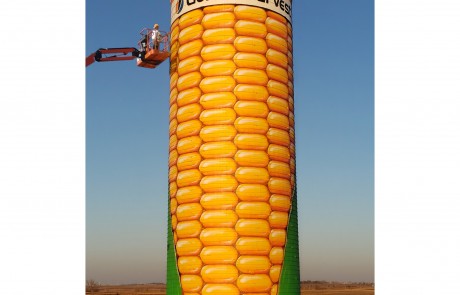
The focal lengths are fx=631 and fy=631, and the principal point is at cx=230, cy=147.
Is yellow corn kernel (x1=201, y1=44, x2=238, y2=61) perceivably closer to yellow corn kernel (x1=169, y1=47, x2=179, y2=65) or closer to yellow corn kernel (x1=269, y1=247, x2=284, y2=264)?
yellow corn kernel (x1=169, y1=47, x2=179, y2=65)

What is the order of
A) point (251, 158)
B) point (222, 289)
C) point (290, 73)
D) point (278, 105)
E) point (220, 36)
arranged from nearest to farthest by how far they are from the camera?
point (222, 289) → point (251, 158) → point (220, 36) → point (278, 105) → point (290, 73)

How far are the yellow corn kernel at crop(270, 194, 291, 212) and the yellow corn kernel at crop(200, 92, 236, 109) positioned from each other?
388cm

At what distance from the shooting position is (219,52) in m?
24.3

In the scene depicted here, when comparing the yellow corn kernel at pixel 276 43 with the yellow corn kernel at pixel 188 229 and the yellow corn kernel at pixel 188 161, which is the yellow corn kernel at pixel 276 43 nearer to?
the yellow corn kernel at pixel 188 161

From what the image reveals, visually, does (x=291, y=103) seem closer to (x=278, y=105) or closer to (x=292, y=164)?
(x=278, y=105)

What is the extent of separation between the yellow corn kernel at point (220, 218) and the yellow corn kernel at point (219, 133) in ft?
8.98

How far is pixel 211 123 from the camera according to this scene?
23891mm

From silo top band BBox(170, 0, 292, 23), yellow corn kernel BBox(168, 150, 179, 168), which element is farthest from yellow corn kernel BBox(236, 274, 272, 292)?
silo top band BBox(170, 0, 292, 23)

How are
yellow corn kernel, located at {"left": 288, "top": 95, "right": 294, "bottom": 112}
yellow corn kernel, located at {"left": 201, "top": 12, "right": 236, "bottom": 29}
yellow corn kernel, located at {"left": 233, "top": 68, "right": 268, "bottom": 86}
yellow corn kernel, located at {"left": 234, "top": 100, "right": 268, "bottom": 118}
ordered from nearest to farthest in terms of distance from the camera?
yellow corn kernel, located at {"left": 234, "top": 100, "right": 268, "bottom": 118}, yellow corn kernel, located at {"left": 233, "top": 68, "right": 268, "bottom": 86}, yellow corn kernel, located at {"left": 201, "top": 12, "right": 236, "bottom": 29}, yellow corn kernel, located at {"left": 288, "top": 95, "right": 294, "bottom": 112}

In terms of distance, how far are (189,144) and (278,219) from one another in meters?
4.45

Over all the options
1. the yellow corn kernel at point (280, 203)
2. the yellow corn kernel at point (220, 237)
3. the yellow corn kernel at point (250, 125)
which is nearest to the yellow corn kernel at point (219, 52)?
the yellow corn kernel at point (250, 125)

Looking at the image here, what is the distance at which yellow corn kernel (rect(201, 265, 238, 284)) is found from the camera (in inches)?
886

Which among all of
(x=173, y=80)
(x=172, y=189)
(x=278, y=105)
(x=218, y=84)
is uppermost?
(x=173, y=80)

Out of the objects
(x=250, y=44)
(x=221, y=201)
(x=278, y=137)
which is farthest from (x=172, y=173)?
(x=250, y=44)
